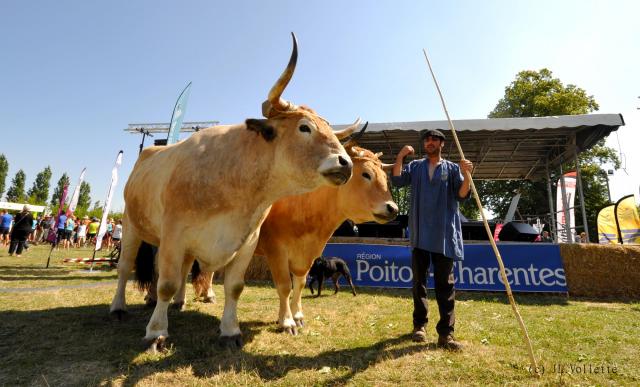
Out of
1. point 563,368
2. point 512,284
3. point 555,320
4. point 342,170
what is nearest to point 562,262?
point 512,284

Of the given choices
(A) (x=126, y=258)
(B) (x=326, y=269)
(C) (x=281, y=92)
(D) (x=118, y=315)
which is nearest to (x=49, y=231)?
(A) (x=126, y=258)

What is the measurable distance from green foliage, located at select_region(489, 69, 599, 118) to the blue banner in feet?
65.7

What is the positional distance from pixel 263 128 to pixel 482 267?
6750 mm

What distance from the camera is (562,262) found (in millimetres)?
7852

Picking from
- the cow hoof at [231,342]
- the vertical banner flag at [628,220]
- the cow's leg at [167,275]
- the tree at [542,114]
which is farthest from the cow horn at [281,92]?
the tree at [542,114]

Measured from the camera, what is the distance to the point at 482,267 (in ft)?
26.4

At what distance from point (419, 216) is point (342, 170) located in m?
1.42

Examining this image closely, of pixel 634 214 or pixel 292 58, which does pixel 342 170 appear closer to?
pixel 292 58

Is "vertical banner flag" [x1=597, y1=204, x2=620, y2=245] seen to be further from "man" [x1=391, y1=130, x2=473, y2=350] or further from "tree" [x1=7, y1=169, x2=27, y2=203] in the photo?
"tree" [x1=7, y1=169, x2=27, y2=203]

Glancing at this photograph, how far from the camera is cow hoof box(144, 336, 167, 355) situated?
3.14 metres

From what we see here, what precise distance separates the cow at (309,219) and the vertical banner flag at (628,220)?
11.4m

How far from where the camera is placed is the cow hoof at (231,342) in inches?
134

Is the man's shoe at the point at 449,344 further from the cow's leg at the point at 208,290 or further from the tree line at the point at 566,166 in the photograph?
the tree line at the point at 566,166

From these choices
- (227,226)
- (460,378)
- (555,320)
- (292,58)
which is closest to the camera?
(460,378)
